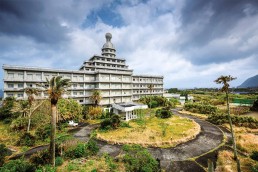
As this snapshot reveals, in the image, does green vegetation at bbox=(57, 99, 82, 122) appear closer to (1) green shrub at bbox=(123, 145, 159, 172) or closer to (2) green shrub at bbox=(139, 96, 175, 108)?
(1) green shrub at bbox=(123, 145, 159, 172)

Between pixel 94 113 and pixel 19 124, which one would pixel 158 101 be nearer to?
pixel 94 113

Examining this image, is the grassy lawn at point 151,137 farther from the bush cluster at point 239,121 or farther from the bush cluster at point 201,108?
the bush cluster at point 201,108

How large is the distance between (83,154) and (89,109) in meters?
22.1

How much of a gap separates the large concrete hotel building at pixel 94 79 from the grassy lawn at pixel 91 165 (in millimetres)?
22518

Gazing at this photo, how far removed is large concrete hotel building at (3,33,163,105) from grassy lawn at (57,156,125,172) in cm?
2252

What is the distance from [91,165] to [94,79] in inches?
1362

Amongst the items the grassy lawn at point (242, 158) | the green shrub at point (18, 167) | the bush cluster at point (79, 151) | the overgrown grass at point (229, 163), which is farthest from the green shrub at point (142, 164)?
the green shrub at point (18, 167)

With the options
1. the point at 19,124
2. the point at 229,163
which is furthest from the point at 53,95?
the point at 229,163

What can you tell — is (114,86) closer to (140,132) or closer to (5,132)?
(140,132)

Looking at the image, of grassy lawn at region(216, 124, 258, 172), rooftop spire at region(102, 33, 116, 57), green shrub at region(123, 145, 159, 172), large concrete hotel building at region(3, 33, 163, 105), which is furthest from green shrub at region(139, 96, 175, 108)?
green shrub at region(123, 145, 159, 172)

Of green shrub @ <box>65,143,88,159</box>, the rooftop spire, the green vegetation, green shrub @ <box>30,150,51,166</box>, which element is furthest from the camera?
the rooftop spire

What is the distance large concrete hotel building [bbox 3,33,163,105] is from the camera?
34.1m

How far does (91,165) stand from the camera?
1395 cm

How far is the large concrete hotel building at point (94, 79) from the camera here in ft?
112
